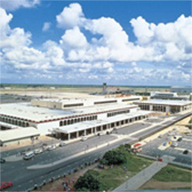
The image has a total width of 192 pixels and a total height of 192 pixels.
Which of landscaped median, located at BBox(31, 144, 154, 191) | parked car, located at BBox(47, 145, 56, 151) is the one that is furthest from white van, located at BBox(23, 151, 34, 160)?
landscaped median, located at BBox(31, 144, 154, 191)

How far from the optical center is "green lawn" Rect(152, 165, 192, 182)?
113 ft

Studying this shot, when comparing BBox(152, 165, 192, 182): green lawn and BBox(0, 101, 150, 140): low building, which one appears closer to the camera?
BBox(152, 165, 192, 182): green lawn

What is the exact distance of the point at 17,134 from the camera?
53188mm

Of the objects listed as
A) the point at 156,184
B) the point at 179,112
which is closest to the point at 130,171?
the point at 156,184

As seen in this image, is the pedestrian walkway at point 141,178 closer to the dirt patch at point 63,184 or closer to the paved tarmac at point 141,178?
the paved tarmac at point 141,178

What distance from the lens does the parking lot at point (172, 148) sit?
148ft

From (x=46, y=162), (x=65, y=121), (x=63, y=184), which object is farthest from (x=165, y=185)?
(x=65, y=121)

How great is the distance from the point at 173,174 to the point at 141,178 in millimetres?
6040

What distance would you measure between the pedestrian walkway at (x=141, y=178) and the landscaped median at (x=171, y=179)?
764 mm

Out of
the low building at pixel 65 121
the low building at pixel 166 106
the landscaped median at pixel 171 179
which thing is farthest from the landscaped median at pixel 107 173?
the low building at pixel 166 106

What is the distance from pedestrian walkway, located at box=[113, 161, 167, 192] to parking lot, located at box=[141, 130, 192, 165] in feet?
16.6

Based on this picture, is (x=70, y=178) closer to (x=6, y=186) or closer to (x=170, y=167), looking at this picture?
(x=6, y=186)

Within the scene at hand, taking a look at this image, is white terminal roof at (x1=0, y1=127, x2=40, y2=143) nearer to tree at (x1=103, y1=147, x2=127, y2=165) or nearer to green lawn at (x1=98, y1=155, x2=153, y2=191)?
tree at (x1=103, y1=147, x2=127, y2=165)

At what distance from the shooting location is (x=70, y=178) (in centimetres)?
3428
